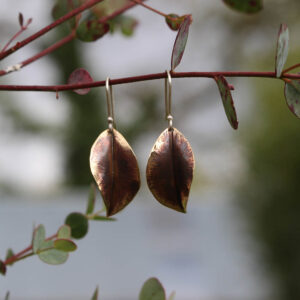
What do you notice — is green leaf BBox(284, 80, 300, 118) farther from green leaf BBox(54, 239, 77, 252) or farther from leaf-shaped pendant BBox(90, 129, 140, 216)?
green leaf BBox(54, 239, 77, 252)

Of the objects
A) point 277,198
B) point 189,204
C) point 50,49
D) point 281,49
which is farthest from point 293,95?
point 189,204

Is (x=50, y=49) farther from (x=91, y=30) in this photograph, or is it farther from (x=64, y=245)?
(x=64, y=245)

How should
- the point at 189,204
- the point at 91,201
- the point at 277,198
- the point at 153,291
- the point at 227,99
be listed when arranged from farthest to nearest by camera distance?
the point at 189,204
the point at 277,198
the point at 91,201
the point at 153,291
the point at 227,99

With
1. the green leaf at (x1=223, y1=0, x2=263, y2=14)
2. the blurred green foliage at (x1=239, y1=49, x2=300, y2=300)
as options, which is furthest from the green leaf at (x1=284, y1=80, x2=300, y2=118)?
the blurred green foliage at (x1=239, y1=49, x2=300, y2=300)

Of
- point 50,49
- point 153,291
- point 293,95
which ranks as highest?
point 50,49

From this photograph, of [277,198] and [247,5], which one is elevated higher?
[247,5]

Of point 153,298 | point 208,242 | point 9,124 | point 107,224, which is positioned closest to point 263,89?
point 208,242
